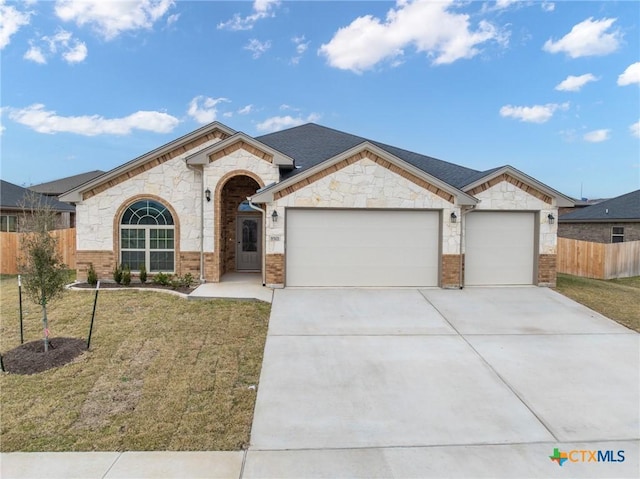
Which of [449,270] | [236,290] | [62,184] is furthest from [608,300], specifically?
[62,184]

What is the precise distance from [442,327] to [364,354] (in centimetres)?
234

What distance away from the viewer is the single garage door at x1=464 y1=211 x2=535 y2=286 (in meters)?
11.6

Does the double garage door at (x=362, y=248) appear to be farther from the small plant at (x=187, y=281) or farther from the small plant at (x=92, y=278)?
the small plant at (x=92, y=278)

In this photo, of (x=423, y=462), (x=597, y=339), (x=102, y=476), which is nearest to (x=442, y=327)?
(x=597, y=339)

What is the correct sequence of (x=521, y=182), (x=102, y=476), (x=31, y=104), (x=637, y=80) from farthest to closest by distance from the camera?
(x=31, y=104)
(x=637, y=80)
(x=521, y=182)
(x=102, y=476)

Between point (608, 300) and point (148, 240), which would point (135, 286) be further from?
point (608, 300)

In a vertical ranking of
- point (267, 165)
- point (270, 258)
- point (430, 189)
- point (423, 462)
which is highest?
point (267, 165)

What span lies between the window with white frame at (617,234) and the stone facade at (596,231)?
0.15m

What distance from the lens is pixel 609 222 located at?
818 inches

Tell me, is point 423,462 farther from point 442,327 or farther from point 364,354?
point 442,327

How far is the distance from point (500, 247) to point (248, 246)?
8909mm

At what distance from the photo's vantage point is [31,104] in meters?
20.8

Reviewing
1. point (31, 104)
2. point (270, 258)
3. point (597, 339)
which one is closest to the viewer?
point (597, 339)

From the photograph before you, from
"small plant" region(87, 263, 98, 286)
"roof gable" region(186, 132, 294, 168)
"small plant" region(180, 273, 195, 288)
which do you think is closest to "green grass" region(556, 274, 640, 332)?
"roof gable" region(186, 132, 294, 168)
